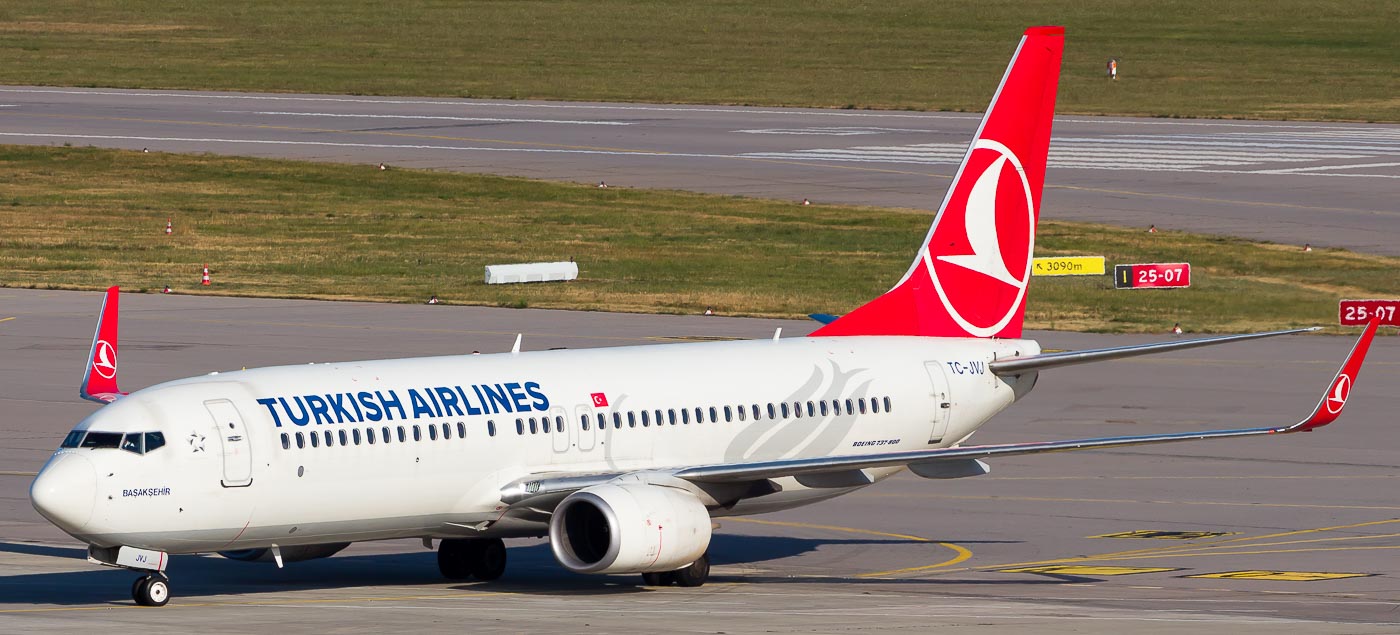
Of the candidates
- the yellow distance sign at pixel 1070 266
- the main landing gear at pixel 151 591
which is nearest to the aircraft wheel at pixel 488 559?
the main landing gear at pixel 151 591

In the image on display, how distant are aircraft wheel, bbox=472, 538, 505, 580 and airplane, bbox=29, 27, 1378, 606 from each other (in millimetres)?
31

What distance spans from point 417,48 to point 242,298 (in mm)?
96028

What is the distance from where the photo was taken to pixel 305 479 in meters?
30.8

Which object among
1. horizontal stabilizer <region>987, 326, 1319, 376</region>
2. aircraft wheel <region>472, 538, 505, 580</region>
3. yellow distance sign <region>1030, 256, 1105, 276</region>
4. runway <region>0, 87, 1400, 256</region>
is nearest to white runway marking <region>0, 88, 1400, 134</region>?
runway <region>0, 87, 1400, 256</region>

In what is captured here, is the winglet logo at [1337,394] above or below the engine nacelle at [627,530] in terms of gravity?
above

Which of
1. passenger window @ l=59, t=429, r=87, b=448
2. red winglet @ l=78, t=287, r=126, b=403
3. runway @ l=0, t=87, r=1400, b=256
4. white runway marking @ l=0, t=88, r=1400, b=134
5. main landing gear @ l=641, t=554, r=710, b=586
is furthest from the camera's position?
white runway marking @ l=0, t=88, r=1400, b=134

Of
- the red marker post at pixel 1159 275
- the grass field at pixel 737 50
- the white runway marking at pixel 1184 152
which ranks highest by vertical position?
the grass field at pixel 737 50

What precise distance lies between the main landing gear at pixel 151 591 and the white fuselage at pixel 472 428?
48 centimetres

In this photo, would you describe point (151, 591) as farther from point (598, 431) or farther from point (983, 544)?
point (983, 544)

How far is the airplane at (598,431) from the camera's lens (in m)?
30.1

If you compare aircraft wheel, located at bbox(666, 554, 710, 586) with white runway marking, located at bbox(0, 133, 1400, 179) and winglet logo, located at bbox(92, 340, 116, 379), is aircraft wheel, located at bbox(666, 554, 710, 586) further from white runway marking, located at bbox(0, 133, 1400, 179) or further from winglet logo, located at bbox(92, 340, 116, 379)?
white runway marking, located at bbox(0, 133, 1400, 179)

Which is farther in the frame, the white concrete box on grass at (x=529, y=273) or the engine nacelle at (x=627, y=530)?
the white concrete box on grass at (x=529, y=273)

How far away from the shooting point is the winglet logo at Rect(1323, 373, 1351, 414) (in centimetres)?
3044

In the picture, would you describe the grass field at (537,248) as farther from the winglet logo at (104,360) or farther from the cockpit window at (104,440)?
the cockpit window at (104,440)
